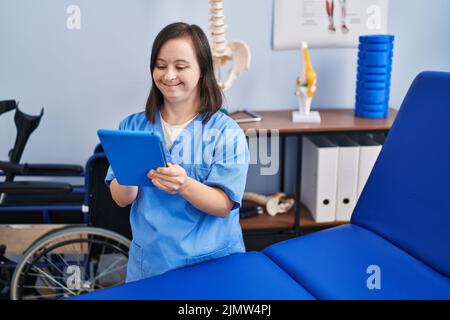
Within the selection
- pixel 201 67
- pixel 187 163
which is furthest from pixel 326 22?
pixel 187 163

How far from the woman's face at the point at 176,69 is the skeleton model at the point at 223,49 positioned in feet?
2.80

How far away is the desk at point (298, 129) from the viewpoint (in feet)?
6.83

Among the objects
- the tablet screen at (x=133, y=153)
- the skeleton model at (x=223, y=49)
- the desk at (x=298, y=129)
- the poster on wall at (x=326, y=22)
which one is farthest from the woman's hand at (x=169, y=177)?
the poster on wall at (x=326, y=22)

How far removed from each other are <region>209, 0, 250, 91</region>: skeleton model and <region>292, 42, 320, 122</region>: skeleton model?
24 centimetres

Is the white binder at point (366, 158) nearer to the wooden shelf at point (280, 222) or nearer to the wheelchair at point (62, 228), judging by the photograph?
the wooden shelf at point (280, 222)

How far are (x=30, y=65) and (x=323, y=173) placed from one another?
1.36 metres

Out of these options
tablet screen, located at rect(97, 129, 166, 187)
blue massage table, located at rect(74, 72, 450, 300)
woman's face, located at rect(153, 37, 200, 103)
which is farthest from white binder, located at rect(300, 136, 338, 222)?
tablet screen, located at rect(97, 129, 166, 187)

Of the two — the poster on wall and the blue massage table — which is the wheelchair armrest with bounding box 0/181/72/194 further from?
the poster on wall

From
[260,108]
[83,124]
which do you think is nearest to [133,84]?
[83,124]

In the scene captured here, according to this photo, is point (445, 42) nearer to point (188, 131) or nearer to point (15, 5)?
point (188, 131)
